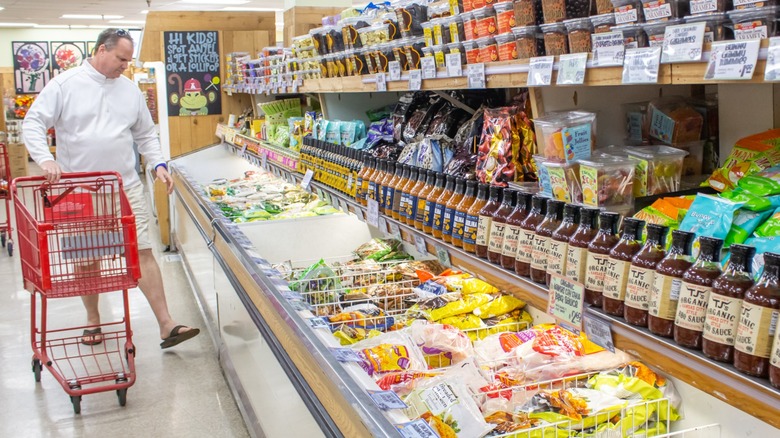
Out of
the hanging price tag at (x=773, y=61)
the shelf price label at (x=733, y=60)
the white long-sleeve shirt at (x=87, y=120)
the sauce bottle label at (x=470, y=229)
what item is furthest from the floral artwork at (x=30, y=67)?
the hanging price tag at (x=773, y=61)

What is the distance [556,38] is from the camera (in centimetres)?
179

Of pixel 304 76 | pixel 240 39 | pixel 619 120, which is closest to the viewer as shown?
pixel 619 120

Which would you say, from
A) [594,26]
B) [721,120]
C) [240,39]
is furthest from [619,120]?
[240,39]

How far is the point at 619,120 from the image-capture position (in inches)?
88.0

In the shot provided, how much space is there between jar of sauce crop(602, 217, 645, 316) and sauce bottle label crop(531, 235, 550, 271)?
0.75 feet

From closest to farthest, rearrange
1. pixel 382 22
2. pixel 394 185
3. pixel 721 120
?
pixel 721 120 < pixel 394 185 < pixel 382 22

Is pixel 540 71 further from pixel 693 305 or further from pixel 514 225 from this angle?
pixel 693 305

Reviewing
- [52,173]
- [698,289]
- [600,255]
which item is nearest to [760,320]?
[698,289]

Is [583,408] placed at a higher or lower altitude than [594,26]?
lower

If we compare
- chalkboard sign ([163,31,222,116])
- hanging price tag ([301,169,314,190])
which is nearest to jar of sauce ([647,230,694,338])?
hanging price tag ([301,169,314,190])

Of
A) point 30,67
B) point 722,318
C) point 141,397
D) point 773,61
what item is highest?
point 30,67

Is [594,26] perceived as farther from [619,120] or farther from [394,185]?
[394,185]

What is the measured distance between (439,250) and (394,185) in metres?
0.52

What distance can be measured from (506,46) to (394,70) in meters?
0.90
